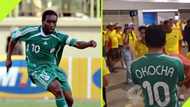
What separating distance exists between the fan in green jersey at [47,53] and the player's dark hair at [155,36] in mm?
459

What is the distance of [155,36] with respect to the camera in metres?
2.71

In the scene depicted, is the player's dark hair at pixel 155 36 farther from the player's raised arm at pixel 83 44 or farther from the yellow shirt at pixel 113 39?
the player's raised arm at pixel 83 44

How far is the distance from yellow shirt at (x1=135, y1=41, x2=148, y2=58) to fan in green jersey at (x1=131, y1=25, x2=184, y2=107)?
0.03m

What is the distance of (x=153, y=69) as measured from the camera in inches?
107

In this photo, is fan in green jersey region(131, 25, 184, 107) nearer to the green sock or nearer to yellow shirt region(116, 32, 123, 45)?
yellow shirt region(116, 32, 123, 45)

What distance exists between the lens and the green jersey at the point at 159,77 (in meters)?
2.67

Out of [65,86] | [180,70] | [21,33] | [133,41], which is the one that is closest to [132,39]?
[133,41]

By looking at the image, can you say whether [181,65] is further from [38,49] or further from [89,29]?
[38,49]

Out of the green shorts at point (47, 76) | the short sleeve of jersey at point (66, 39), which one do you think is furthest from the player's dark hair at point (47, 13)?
the green shorts at point (47, 76)

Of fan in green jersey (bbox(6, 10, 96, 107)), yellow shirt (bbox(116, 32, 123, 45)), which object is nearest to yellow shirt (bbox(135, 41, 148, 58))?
yellow shirt (bbox(116, 32, 123, 45))

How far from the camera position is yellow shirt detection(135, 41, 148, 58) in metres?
2.74

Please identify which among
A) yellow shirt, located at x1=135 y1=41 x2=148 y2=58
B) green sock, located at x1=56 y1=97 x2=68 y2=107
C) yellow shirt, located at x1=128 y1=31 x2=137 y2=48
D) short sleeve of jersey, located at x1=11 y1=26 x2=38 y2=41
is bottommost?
green sock, located at x1=56 y1=97 x2=68 y2=107

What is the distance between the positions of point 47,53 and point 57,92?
0.30 meters

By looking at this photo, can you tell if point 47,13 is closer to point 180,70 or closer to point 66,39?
point 66,39
